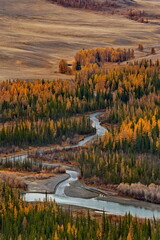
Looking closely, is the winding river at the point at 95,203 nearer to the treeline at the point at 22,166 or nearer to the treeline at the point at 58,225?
the treeline at the point at 58,225

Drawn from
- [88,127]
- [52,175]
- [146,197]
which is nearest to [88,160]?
[52,175]

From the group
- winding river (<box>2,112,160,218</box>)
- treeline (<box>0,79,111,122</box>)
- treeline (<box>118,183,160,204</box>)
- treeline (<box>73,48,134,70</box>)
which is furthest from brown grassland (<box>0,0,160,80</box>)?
treeline (<box>118,183,160,204</box>)

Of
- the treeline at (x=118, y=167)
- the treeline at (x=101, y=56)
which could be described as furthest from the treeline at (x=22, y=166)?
the treeline at (x=101, y=56)

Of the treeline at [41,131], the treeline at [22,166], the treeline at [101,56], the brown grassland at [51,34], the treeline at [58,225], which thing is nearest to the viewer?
the treeline at [58,225]

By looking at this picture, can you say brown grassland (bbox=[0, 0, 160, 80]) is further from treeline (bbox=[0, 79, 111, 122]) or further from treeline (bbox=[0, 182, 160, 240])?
treeline (bbox=[0, 182, 160, 240])

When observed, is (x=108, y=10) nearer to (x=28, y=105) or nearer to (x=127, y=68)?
(x=127, y=68)

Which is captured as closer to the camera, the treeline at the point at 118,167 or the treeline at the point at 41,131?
the treeline at the point at 118,167
